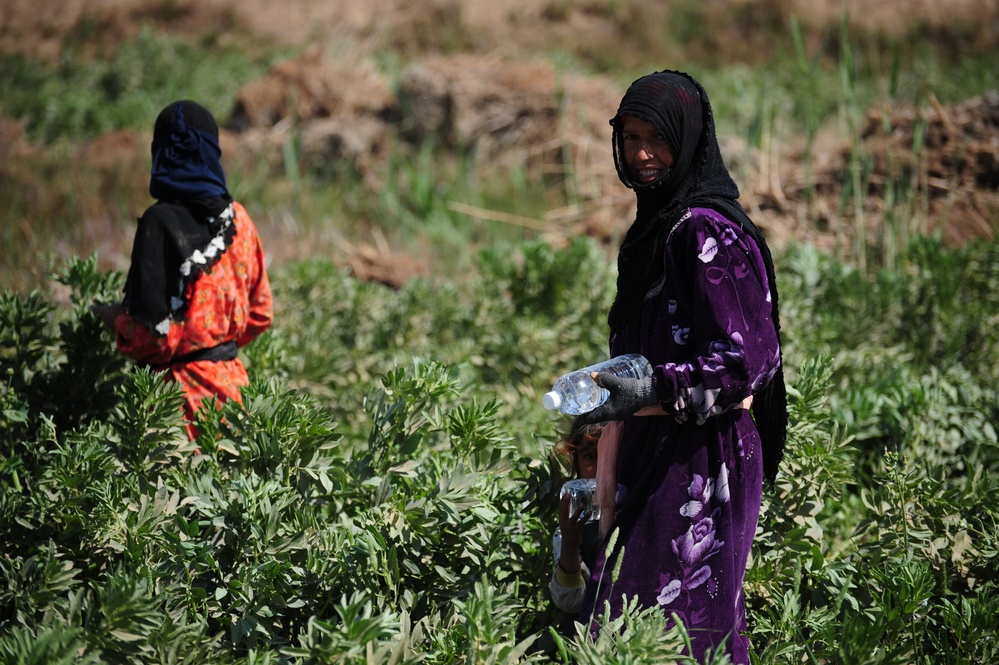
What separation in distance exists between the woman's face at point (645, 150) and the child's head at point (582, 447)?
0.66 meters

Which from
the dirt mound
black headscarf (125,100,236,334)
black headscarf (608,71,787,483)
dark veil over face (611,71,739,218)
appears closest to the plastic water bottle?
black headscarf (608,71,787,483)

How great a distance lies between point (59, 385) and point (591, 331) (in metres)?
2.52

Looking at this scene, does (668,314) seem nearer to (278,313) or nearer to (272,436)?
(272,436)

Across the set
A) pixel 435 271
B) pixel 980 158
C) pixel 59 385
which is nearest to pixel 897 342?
pixel 980 158

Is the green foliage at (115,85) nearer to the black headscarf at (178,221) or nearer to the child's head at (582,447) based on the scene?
the black headscarf at (178,221)

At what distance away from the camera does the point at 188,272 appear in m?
2.88

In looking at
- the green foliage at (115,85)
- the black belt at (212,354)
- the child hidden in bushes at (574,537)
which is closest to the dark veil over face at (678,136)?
the child hidden in bushes at (574,537)

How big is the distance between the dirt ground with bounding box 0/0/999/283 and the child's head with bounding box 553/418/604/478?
365 cm

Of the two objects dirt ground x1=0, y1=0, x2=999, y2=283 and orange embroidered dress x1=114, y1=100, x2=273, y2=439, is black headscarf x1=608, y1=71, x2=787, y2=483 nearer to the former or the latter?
orange embroidered dress x1=114, y1=100, x2=273, y2=439

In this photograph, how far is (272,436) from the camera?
8.22ft

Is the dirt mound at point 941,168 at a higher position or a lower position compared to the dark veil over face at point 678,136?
lower

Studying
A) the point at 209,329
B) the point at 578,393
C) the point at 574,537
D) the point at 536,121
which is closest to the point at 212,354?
the point at 209,329

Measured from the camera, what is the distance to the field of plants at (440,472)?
2088 mm

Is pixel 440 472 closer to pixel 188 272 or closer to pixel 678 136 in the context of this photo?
pixel 188 272
